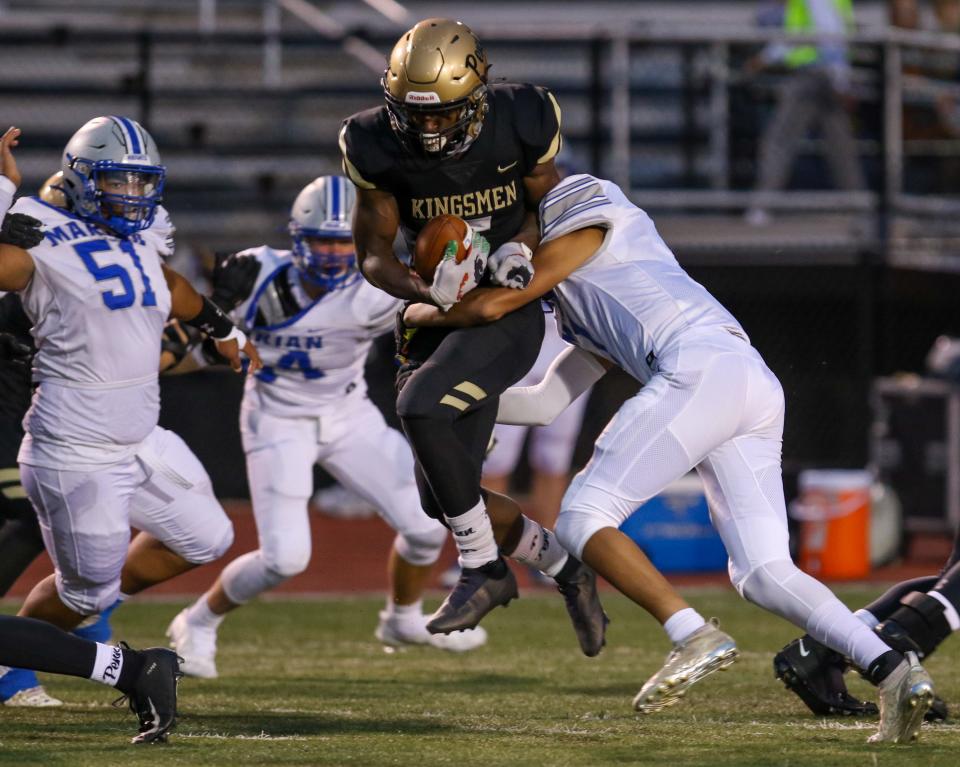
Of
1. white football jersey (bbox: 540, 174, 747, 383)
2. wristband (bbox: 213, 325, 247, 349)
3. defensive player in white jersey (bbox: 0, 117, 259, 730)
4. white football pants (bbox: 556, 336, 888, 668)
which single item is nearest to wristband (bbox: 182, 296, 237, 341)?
wristband (bbox: 213, 325, 247, 349)

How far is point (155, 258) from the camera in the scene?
17.9ft

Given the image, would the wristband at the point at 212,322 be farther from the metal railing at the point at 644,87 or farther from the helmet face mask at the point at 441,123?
the metal railing at the point at 644,87

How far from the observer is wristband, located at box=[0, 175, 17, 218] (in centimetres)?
504

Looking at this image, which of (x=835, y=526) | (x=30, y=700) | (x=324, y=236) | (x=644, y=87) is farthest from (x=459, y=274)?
(x=644, y=87)

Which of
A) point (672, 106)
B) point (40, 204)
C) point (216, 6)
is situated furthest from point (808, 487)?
point (216, 6)

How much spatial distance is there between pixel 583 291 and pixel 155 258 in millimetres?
1359

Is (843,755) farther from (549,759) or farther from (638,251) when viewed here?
(638,251)

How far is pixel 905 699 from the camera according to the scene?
177 inches

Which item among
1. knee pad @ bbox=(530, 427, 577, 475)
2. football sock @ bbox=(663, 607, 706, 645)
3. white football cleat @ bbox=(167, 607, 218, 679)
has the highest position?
football sock @ bbox=(663, 607, 706, 645)

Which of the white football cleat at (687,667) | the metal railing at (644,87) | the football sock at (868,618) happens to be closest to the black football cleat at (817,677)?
the football sock at (868,618)

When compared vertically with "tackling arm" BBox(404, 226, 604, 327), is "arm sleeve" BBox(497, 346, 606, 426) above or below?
below

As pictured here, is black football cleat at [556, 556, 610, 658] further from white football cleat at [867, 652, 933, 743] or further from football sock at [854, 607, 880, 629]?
white football cleat at [867, 652, 933, 743]

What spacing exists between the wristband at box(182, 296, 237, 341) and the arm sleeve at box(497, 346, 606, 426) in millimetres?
991

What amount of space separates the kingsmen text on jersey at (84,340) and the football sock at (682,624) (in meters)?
1.75
